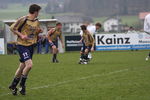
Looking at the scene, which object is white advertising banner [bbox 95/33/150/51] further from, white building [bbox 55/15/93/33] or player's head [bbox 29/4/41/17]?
white building [bbox 55/15/93/33]

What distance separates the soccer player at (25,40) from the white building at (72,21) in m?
85.0

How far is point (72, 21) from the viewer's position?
102 metres

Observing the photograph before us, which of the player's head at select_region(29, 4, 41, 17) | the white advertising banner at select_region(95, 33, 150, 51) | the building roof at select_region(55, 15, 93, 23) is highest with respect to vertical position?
the player's head at select_region(29, 4, 41, 17)

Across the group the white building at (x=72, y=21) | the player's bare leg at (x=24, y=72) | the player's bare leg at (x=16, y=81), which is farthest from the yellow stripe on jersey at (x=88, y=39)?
the white building at (x=72, y=21)

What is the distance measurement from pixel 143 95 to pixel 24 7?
79.3 meters

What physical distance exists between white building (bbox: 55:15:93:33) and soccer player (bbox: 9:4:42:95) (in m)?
85.0

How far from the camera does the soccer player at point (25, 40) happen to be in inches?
470

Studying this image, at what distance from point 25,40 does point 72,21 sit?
90045 millimetres

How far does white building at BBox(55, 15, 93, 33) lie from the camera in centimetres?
9897

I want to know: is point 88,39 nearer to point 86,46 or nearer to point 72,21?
point 86,46

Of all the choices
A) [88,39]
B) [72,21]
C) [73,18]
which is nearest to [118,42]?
[88,39]

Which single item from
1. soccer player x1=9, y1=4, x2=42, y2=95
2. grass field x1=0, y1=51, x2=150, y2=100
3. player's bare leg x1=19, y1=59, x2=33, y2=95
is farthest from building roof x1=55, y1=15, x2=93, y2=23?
player's bare leg x1=19, y1=59, x2=33, y2=95

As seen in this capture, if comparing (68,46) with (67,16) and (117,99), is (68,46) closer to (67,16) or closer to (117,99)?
(117,99)

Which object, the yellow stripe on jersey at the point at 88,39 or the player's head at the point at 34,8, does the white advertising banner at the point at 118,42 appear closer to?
the yellow stripe on jersey at the point at 88,39
